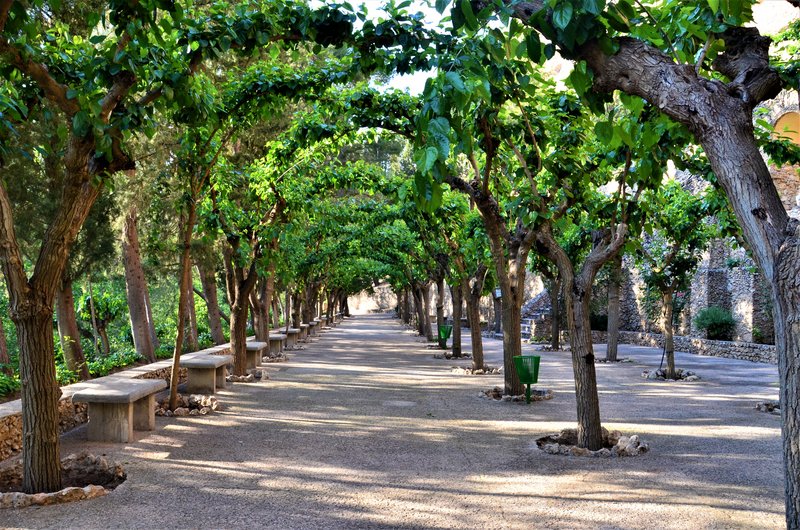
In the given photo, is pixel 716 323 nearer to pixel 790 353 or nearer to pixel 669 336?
pixel 669 336

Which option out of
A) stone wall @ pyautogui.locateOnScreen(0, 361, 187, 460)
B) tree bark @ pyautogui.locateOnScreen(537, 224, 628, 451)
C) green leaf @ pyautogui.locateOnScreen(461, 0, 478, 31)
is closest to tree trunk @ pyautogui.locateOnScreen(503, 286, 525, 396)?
tree bark @ pyautogui.locateOnScreen(537, 224, 628, 451)

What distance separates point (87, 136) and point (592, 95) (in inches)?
145

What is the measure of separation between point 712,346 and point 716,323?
1350 mm

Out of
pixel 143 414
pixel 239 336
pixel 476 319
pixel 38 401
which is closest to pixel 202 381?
pixel 239 336

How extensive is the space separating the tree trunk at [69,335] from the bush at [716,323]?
1981cm

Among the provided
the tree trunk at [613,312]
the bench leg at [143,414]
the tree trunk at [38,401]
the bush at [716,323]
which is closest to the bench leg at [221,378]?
the bench leg at [143,414]

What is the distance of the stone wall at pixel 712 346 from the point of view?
19500mm

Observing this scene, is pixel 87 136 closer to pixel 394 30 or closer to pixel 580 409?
pixel 394 30

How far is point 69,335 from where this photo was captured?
11.5m

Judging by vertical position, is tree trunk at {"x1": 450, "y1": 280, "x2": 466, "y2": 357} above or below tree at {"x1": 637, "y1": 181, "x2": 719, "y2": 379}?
below

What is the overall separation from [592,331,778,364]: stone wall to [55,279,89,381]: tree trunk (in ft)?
48.5

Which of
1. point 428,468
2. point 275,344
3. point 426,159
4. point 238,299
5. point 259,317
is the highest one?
point 426,159

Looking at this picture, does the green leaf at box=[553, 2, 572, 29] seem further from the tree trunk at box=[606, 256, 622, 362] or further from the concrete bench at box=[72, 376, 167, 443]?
the tree trunk at box=[606, 256, 622, 362]

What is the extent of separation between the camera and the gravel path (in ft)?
15.8
